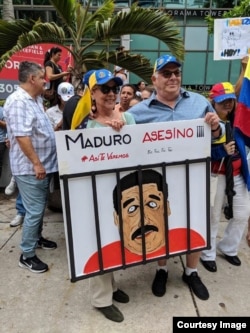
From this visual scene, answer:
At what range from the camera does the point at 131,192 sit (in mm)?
2299

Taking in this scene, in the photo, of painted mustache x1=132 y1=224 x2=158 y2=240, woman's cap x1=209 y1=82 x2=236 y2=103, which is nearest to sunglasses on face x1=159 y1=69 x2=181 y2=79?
woman's cap x1=209 y1=82 x2=236 y2=103

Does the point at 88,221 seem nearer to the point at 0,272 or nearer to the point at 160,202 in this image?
the point at 160,202

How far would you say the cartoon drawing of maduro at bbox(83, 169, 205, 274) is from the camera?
2.28 m

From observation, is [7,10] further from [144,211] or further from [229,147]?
[144,211]

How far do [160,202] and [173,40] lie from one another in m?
3.33

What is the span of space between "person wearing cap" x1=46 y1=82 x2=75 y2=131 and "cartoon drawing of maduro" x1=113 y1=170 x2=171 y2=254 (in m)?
1.85

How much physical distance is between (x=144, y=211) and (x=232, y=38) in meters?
2.06

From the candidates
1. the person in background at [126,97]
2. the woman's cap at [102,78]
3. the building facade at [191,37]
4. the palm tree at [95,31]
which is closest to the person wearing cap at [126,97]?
the person in background at [126,97]

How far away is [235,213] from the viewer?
3.08 meters

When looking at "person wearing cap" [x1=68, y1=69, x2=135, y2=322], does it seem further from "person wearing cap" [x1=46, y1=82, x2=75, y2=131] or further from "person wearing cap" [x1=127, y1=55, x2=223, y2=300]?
"person wearing cap" [x1=46, y1=82, x2=75, y2=131]

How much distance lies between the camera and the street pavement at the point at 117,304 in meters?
2.43

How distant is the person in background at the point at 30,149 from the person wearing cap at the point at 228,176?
4.83 ft

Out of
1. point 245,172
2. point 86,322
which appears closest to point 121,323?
point 86,322

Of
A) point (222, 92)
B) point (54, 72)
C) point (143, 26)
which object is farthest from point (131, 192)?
point (143, 26)
